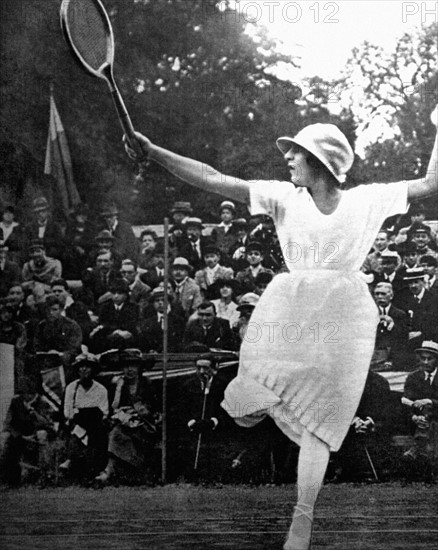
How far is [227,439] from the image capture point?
7414 millimetres

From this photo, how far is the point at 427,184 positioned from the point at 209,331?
1876 millimetres

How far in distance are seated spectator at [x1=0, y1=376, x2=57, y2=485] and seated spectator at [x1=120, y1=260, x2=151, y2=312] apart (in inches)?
37.2

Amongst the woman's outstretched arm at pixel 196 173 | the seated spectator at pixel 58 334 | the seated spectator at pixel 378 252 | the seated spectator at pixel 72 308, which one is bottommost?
the seated spectator at pixel 58 334

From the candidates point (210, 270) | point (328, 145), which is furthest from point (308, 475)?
point (328, 145)

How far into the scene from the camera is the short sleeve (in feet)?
24.6

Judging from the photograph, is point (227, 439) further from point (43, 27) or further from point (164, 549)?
point (43, 27)

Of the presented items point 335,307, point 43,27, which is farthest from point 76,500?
point 43,27

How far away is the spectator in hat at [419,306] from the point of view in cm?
742

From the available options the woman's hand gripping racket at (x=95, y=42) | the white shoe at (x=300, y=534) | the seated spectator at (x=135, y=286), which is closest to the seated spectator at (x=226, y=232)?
the seated spectator at (x=135, y=286)

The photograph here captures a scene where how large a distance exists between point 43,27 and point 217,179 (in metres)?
1.73

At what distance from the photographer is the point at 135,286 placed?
7617 mm

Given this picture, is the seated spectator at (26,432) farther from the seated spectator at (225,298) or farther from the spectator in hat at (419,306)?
the spectator in hat at (419,306)

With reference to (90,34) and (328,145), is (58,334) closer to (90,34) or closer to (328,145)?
(90,34)

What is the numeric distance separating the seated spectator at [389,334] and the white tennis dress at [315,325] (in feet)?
0.18
